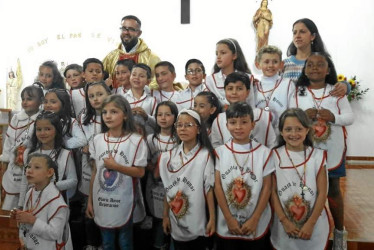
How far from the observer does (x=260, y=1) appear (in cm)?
660

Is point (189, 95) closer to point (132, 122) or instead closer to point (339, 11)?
point (132, 122)

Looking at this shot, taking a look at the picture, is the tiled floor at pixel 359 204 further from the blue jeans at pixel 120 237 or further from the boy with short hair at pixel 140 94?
the boy with short hair at pixel 140 94

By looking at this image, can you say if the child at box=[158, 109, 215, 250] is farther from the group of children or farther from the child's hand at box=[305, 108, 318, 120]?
the child's hand at box=[305, 108, 318, 120]

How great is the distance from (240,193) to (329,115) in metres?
0.78

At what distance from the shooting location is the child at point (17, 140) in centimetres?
290

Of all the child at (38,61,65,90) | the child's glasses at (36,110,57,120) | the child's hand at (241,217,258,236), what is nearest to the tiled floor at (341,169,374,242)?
the child's hand at (241,217,258,236)

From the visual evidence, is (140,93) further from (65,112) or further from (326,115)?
(326,115)

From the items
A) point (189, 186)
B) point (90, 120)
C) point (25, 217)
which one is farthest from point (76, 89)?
point (189, 186)

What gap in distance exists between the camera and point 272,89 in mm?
2787

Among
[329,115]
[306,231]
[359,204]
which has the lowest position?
[359,204]

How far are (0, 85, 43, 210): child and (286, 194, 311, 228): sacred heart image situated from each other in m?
1.80

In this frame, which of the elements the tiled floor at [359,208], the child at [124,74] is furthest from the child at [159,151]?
the tiled floor at [359,208]

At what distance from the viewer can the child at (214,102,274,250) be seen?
7.39 ft

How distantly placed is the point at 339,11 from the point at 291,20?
29.5 inches
